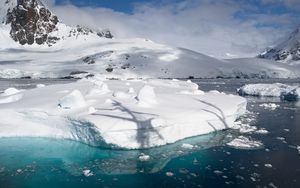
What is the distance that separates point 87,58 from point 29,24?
71.7 metres

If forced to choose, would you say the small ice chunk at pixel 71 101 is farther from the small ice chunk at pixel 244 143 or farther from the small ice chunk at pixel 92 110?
the small ice chunk at pixel 244 143

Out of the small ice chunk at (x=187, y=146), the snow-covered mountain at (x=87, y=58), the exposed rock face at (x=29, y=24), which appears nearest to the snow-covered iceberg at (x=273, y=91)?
the small ice chunk at (x=187, y=146)

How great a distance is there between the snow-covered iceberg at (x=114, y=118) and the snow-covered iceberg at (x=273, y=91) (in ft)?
54.2

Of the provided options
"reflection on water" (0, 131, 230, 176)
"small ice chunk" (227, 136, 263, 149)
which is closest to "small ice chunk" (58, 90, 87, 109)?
"reflection on water" (0, 131, 230, 176)

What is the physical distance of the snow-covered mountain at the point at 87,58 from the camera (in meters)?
114

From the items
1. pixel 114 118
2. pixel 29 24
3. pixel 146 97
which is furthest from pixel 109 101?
pixel 29 24

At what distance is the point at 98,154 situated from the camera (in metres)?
13.2

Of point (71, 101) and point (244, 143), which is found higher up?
point (71, 101)

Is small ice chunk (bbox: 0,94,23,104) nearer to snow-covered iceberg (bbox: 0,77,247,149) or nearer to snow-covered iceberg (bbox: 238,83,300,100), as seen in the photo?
snow-covered iceberg (bbox: 0,77,247,149)

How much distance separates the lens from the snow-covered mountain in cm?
11375

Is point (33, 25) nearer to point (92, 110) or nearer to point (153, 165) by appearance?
point (92, 110)

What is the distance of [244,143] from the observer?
14977 mm

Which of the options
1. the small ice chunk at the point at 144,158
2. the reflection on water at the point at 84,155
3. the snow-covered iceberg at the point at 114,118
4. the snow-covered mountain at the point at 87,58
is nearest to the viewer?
the reflection on water at the point at 84,155

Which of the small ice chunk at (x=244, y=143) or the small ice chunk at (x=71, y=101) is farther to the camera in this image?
the small ice chunk at (x=71, y=101)
